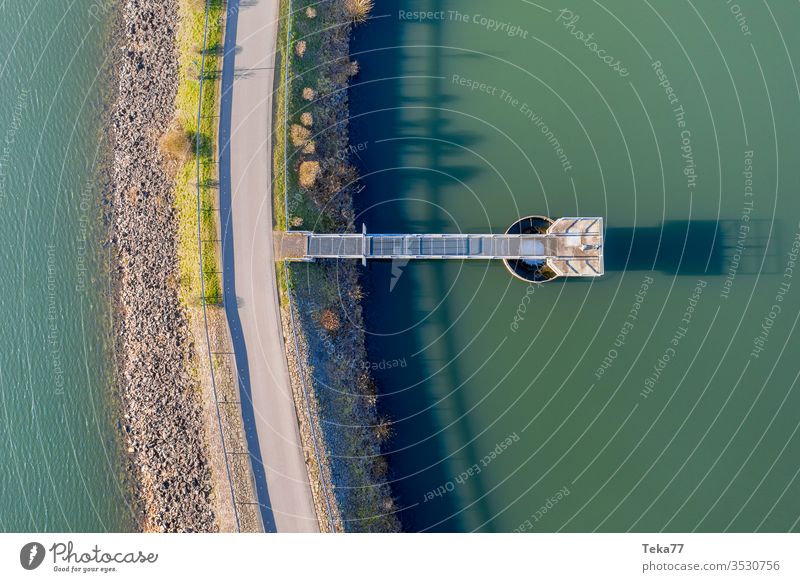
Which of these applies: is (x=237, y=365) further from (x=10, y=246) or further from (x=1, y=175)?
(x=1, y=175)

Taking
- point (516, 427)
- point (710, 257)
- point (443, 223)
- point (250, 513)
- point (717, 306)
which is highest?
point (443, 223)

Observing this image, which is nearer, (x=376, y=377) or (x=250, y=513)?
(x=250, y=513)

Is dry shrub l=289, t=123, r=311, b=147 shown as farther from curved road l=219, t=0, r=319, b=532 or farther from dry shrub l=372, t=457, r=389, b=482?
dry shrub l=372, t=457, r=389, b=482

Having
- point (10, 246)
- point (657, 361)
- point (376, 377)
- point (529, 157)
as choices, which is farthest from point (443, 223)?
point (10, 246)

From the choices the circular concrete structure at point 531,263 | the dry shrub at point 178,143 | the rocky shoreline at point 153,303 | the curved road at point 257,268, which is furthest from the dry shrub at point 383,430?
the dry shrub at point 178,143

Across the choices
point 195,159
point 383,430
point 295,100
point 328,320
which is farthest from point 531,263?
point 195,159

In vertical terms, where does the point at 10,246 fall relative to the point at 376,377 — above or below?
above

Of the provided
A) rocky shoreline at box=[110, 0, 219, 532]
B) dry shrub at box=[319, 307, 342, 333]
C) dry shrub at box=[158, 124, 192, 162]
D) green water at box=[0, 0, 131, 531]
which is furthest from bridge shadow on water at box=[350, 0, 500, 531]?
green water at box=[0, 0, 131, 531]

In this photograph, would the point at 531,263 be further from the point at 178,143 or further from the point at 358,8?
the point at 178,143
